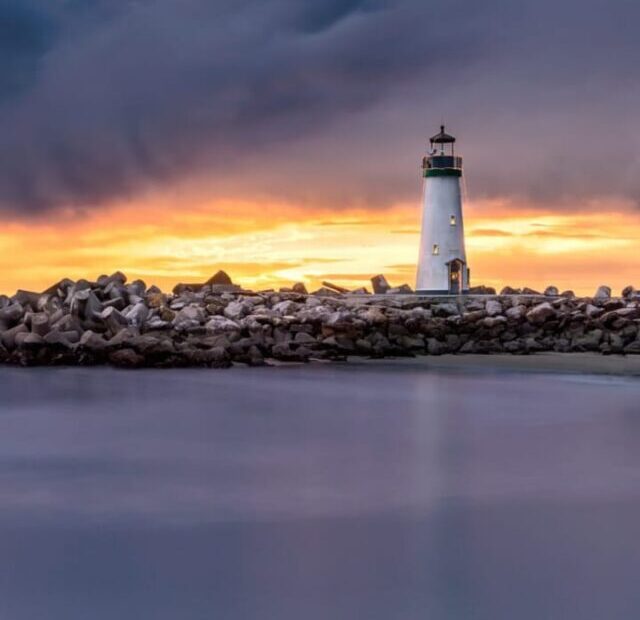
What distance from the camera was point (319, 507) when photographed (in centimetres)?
527

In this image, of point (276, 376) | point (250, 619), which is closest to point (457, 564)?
point (250, 619)

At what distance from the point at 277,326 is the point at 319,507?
8.85 m

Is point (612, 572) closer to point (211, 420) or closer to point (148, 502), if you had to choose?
point (148, 502)

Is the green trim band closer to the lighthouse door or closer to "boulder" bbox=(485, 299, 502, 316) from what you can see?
the lighthouse door

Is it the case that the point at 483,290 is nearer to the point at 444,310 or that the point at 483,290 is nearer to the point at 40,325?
the point at 444,310

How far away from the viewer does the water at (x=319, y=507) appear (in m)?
3.74

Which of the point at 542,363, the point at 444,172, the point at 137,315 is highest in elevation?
the point at 444,172

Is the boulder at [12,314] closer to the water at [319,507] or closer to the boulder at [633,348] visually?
the water at [319,507]

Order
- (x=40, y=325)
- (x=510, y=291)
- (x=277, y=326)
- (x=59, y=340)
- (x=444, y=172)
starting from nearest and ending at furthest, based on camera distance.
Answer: (x=59, y=340)
(x=40, y=325)
(x=277, y=326)
(x=444, y=172)
(x=510, y=291)

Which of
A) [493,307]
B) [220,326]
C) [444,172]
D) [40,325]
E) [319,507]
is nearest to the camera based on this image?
[319,507]

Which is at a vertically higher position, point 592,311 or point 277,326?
point 592,311

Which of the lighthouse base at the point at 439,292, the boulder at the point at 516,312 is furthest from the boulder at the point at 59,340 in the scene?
the lighthouse base at the point at 439,292

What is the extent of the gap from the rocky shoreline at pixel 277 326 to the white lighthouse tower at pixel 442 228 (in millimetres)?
1061

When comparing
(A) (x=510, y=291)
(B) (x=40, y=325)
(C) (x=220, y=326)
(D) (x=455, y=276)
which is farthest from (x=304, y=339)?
(A) (x=510, y=291)
